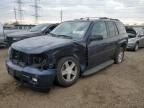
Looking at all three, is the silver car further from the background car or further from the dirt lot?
the dirt lot

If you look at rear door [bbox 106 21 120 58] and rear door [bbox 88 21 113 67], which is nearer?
rear door [bbox 88 21 113 67]

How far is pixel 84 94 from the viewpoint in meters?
3.98

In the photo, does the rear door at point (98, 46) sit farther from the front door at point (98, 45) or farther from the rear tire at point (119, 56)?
the rear tire at point (119, 56)

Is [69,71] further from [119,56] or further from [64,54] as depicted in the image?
[119,56]

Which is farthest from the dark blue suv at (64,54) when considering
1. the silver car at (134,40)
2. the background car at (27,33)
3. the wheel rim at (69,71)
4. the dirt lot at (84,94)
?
the silver car at (134,40)

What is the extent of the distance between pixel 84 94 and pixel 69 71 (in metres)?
0.68

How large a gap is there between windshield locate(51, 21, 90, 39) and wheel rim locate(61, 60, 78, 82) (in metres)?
Answer: 0.85

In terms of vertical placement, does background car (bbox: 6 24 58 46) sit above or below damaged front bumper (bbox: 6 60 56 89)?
above

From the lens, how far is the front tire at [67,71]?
13.0ft

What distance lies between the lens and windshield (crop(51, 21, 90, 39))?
189 inches

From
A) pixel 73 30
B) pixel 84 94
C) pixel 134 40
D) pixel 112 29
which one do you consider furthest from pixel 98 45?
pixel 134 40

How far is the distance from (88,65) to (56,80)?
129 centimetres

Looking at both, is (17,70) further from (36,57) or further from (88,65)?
(88,65)

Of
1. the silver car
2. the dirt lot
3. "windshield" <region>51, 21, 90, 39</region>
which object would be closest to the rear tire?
the dirt lot
